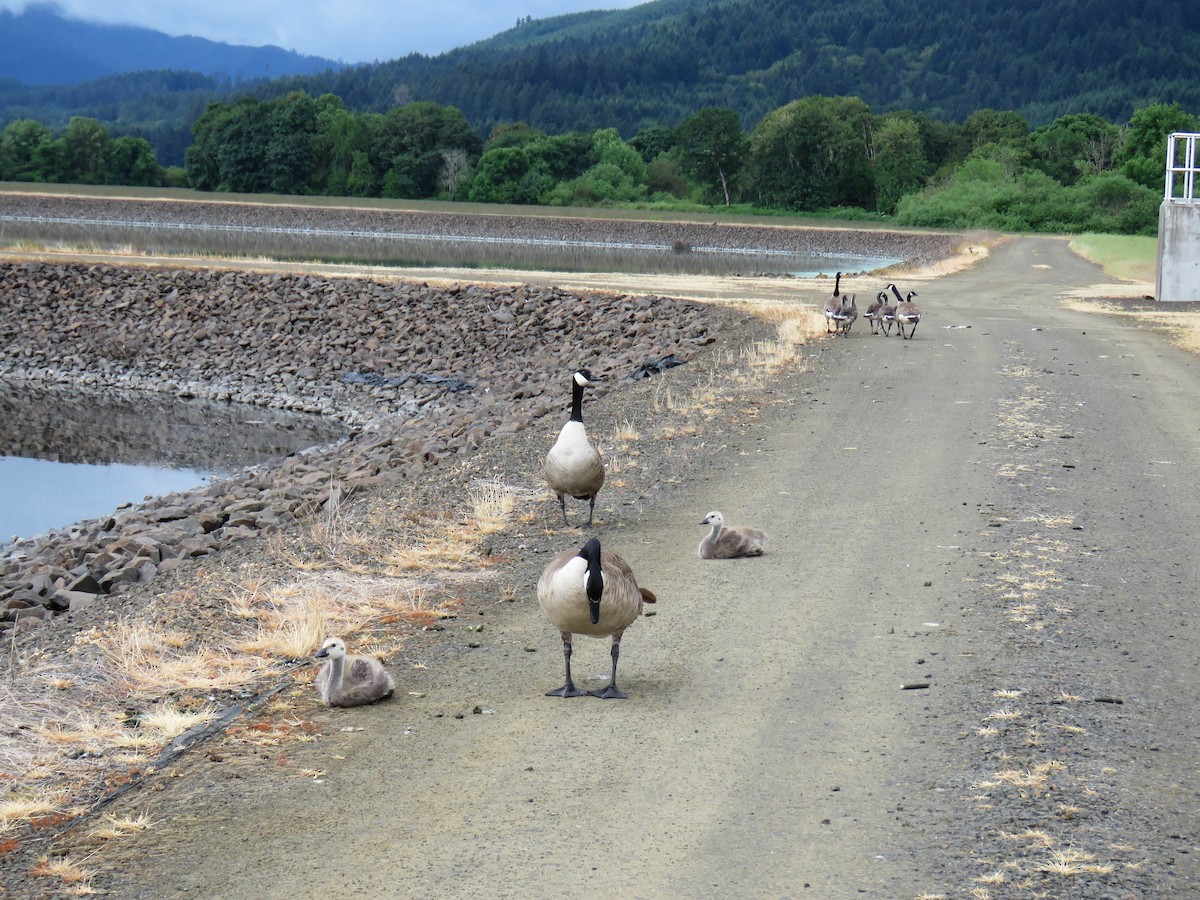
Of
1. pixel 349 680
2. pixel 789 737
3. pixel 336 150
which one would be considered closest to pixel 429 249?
pixel 336 150

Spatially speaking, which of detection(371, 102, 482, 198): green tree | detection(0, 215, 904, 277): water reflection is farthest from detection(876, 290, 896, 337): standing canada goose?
detection(371, 102, 482, 198): green tree

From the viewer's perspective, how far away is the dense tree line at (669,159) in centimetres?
12400

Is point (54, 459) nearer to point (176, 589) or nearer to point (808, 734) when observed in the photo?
point (176, 589)

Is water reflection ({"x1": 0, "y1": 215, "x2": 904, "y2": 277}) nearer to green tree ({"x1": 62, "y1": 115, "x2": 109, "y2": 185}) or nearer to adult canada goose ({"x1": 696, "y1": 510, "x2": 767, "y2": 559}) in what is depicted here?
adult canada goose ({"x1": 696, "y1": 510, "x2": 767, "y2": 559})

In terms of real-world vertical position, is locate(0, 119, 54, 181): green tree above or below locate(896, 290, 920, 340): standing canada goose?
above

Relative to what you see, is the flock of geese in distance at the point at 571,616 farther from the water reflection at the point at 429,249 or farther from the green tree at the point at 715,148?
the green tree at the point at 715,148

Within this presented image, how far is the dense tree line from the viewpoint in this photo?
124 m

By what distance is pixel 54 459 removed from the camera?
29062 millimetres

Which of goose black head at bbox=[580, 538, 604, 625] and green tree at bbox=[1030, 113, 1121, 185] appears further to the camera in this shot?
green tree at bbox=[1030, 113, 1121, 185]

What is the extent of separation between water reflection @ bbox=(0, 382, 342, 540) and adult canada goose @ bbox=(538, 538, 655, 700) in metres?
15.9

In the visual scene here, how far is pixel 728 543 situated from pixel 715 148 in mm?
139674

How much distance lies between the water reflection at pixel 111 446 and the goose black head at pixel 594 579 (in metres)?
16.3

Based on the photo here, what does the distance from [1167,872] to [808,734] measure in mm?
2133

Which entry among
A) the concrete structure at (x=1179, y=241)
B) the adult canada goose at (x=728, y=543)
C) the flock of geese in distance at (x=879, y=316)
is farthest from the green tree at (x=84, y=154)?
the adult canada goose at (x=728, y=543)
